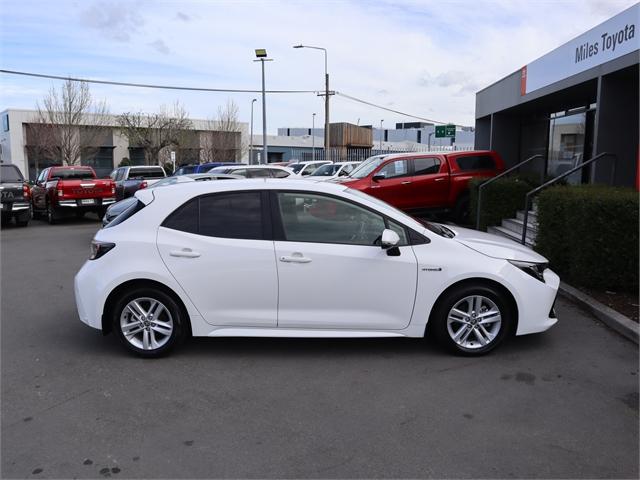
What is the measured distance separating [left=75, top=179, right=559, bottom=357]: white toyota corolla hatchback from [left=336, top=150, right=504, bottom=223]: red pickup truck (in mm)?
7909

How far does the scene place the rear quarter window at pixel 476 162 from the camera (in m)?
13.4

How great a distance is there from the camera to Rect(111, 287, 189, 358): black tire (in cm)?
495

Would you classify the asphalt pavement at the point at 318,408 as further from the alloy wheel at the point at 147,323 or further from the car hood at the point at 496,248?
the car hood at the point at 496,248

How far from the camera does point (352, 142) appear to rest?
157 feet

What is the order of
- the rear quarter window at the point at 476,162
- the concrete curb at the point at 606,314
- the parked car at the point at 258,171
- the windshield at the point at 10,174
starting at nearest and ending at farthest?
the concrete curb at the point at 606,314 → the rear quarter window at the point at 476,162 → the parked car at the point at 258,171 → the windshield at the point at 10,174

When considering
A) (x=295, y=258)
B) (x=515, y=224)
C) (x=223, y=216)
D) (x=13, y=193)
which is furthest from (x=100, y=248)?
(x=13, y=193)

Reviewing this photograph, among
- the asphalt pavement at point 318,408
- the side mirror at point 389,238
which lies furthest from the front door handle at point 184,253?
the side mirror at point 389,238

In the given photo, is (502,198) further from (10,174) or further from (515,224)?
(10,174)

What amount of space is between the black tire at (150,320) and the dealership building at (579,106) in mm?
7656

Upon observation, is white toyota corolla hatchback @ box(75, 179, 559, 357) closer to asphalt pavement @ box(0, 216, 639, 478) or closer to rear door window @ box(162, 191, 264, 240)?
rear door window @ box(162, 191, 264, 240)

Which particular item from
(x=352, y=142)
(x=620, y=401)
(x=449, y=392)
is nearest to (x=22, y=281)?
(x=449, y=392)

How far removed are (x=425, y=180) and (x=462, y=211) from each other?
117 centimetres

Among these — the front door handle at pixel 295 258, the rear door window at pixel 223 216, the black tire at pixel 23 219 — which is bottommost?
the black tire at pixel 23 219

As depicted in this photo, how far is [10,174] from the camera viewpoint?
16312 mm
